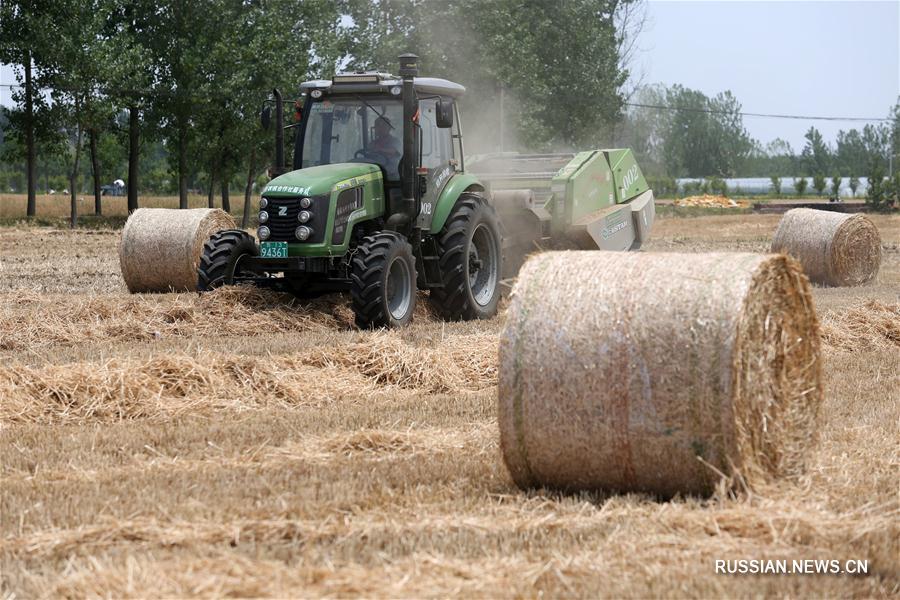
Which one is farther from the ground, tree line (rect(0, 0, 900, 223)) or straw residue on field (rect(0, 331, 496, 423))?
tree line (rect(0, 0, 900, 223))

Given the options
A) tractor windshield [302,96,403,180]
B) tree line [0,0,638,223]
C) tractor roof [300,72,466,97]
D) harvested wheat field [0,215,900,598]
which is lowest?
harvested wheat field [0,215,900,598]

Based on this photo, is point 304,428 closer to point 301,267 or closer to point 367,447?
point 367,447

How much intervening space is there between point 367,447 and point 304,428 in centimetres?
68

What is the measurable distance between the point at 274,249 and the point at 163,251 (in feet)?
13.2

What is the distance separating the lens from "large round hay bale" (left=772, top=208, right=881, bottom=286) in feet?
57.0

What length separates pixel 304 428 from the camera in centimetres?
734

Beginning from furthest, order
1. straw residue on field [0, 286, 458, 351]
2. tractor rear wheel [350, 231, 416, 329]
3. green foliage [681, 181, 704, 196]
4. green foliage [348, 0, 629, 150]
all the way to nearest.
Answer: green foliage [681, 181, 704, 196] < green foliage [348, 0, 629, 150] < tractor rear wheel [350, 231, 416, 329] < straw residue on field [0, 286, 458, 351]

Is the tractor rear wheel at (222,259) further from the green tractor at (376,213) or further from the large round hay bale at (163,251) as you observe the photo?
the large round hay bale at (163,251)

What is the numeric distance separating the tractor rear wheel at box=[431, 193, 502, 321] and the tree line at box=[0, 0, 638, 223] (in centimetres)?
2407

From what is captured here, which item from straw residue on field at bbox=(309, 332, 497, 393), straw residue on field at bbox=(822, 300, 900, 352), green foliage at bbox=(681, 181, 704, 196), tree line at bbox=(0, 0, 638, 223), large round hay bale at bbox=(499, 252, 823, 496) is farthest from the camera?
green foliage at bbox=(681, 181, 704, 196)

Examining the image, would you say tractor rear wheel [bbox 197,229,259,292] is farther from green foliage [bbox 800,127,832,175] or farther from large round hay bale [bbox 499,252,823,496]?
green foliage [bbox 800,127,832,175]

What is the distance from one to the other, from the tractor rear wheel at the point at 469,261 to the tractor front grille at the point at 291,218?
1596mm

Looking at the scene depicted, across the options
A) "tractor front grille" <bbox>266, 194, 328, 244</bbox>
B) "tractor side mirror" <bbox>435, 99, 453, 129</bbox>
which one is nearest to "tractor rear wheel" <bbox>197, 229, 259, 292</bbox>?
"tractor front grille" <bbox>266, 194, 328, 244</bbox>

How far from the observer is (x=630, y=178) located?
16406 millimetres
